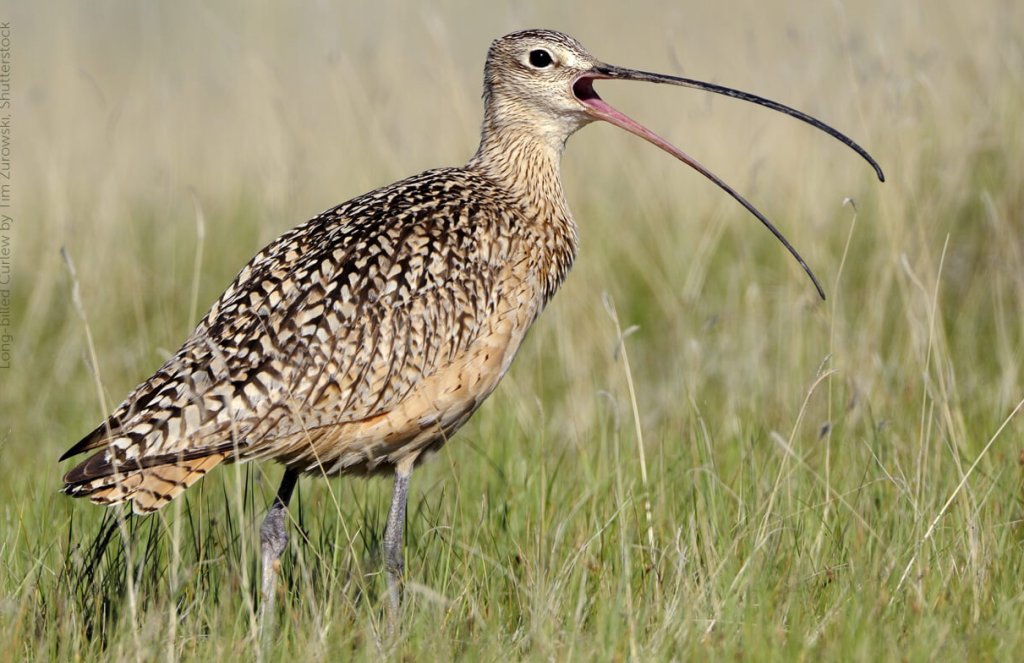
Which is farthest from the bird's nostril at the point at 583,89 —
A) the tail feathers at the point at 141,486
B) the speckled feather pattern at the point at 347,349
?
the tail feathers at the point at 141,486

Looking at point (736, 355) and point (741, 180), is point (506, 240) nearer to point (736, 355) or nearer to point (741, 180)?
point (736, 355)

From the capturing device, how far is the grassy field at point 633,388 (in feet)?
12.8

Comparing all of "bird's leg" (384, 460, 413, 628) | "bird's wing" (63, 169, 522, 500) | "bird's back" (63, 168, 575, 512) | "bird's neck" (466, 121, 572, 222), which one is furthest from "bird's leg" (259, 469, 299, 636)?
"bird's neck" (466, 121, 572, 222)

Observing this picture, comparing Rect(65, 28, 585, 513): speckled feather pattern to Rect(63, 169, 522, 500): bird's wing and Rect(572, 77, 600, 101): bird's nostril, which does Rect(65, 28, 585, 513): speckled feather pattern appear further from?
Rect(572, 77, 600, 101): bird's nostril

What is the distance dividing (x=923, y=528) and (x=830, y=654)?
97 centimetres

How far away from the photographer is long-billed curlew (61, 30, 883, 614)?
411cm

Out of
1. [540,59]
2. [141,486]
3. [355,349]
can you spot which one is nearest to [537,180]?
[540,59]

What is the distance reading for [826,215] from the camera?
752 centimetres

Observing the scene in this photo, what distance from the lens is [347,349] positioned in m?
4.31

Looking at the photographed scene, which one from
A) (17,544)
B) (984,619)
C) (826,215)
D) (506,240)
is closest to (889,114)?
(826,215)

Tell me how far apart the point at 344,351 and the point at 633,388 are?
1923 millimetres

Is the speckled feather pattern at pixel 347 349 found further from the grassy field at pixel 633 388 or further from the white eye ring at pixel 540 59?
the white eye ring at pixel 540 59

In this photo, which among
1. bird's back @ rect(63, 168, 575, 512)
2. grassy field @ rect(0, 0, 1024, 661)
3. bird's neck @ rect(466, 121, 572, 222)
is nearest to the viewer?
grassy field @ rect(0, 0, 1024, 661)

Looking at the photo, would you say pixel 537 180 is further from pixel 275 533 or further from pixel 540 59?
pixel 275 533
